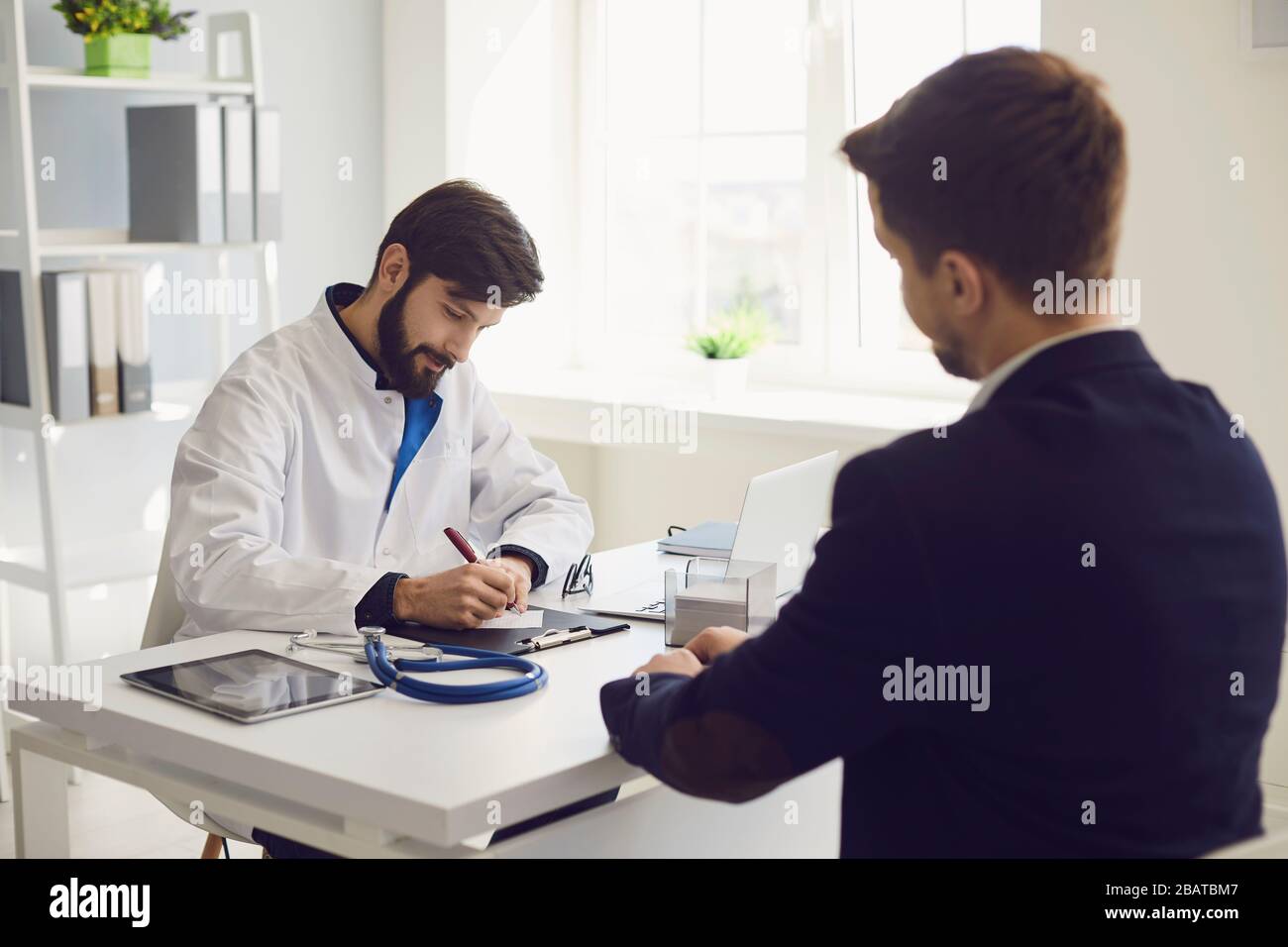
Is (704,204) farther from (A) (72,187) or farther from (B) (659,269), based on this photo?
(A) (72,187)

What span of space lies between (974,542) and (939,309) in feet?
0.74

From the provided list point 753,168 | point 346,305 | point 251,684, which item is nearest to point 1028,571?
point 251,684

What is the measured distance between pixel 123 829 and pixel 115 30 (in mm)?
1817

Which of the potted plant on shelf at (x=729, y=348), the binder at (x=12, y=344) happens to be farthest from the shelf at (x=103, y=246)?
the potted plant on shelf at (x=729, y=348)

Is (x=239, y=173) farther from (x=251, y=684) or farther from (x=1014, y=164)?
(x=1014, y=164)

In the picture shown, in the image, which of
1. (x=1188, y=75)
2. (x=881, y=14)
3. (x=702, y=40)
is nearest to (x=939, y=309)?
(x=1188, y=75)

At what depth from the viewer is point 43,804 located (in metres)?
1.66

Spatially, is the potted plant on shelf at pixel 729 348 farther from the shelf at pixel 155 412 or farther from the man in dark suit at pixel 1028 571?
the man in dark suit at pixel 1028 571

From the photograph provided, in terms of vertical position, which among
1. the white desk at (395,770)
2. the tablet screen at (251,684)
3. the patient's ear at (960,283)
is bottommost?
the white desk at (395,770)

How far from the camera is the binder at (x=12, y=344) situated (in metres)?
3.15

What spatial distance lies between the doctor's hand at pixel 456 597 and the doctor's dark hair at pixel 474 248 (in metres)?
0.49

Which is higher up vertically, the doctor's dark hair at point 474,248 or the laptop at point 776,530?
the doctor's dark hair at point 474,248

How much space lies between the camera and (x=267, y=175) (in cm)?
352

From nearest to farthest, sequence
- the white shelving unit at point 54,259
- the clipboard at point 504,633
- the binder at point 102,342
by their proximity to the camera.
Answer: the clipboard at point 504,633 → the white shelving unit at point 54,259 → the binder at point 102,342
